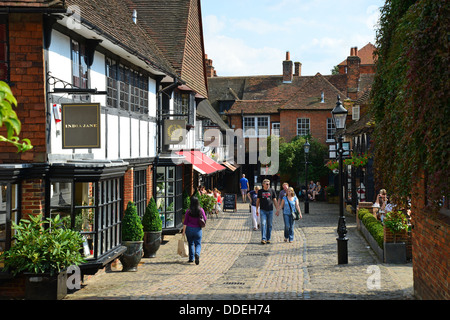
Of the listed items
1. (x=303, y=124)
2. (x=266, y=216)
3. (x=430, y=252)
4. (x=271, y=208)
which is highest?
(x=303, y=124)

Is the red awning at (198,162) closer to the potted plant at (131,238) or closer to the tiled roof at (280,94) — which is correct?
the potted plant at (131,238)

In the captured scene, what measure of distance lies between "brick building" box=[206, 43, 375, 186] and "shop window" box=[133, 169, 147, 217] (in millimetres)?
25217

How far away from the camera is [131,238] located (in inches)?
489

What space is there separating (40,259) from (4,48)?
12.2 ft

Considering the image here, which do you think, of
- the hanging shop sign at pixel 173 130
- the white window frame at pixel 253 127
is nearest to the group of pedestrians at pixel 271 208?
the hanging shop sign at pixel 173 130

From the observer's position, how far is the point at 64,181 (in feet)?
32.3

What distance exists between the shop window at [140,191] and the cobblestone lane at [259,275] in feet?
4.79

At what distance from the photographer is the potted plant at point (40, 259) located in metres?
8.73

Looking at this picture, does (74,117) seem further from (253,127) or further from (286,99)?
(286,99)

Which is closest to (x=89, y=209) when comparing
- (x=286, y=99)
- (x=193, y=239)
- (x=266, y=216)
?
(x=193, y=239)

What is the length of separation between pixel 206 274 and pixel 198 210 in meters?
1.66

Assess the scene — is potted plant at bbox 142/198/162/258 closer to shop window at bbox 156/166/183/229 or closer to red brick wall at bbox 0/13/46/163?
shop window at bbox 156/166/183/229

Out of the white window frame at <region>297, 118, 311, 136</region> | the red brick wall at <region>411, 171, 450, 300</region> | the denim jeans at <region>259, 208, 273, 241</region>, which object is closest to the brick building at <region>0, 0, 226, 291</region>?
the denim jeans at <region>259, 208, 273, 241</region>
